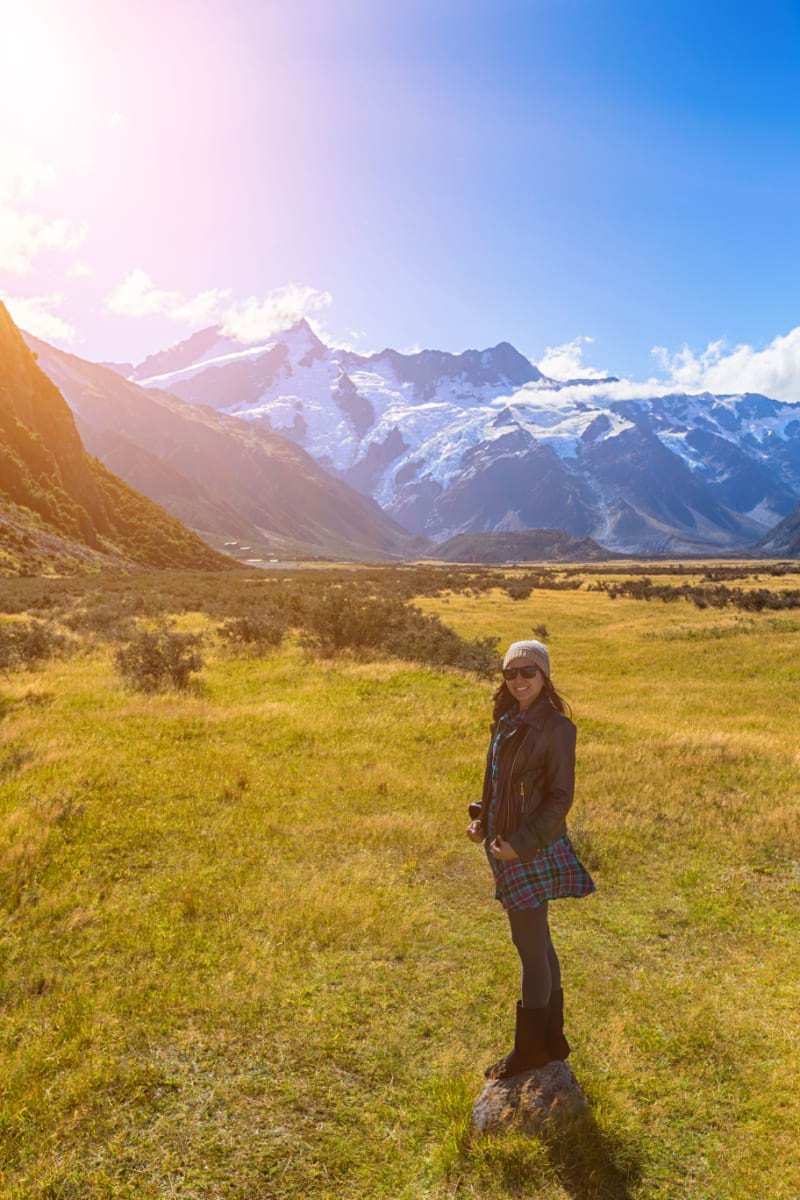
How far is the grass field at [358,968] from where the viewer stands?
466 cm

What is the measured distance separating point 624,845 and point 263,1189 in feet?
23.3

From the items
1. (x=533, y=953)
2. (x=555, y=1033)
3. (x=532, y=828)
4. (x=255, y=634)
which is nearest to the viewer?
(x=532, y=828)

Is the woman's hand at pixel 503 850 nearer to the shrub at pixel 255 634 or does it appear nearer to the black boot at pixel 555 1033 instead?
the black boot at pixel 555 1033

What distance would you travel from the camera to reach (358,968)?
691 cm

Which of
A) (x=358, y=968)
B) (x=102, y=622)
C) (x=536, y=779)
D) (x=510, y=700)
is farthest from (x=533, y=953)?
(x=102, y=622)

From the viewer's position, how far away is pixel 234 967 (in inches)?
267

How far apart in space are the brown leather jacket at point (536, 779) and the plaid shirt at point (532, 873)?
73 millimetres

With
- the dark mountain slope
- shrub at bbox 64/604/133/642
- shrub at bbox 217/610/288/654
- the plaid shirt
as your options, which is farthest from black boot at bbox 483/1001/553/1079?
the dark mountain slope

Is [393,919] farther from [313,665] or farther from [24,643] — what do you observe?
[24,643]

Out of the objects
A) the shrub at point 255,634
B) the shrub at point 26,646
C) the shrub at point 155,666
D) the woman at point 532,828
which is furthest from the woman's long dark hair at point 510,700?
the shrub at point 255,634

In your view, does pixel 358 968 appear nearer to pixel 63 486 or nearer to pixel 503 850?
pixel 503 850

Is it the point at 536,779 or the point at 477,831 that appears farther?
the point at 477,831

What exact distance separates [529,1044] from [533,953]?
0.71 meters

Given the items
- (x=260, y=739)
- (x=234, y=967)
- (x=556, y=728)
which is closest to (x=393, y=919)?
(x=234, y=967)
